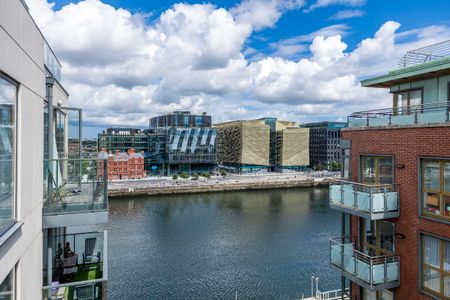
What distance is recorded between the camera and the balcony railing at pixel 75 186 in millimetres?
7250

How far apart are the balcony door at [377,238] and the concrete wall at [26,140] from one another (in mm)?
9103

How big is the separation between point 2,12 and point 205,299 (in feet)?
71.6

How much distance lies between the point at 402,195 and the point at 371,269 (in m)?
2.23

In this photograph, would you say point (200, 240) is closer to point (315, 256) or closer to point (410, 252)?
point (315, 256)

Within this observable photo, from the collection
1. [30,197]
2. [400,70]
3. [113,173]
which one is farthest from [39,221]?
[113,173]

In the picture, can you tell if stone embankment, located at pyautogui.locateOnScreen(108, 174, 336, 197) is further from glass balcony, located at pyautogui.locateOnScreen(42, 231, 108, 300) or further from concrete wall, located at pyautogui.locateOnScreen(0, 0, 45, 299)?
concrete wall, located at pyautogui.locateOnScreen(0, 0, 45, 299)

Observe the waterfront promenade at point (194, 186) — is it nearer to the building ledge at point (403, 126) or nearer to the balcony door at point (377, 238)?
the balcony door at point (377, 238)

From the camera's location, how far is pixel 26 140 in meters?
5.53

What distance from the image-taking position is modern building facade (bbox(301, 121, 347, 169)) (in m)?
120

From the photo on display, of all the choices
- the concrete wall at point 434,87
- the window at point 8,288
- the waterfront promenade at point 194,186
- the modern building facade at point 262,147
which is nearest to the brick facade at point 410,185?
the concrete wall at point 434,87

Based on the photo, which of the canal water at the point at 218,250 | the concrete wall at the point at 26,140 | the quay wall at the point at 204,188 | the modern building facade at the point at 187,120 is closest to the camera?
the concrete wall at the point at 26,140

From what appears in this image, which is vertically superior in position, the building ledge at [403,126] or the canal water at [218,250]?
the building ledge at [403,126]

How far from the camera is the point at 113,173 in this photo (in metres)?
86.6

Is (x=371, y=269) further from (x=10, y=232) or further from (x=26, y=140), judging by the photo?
(x=26, y=140)
